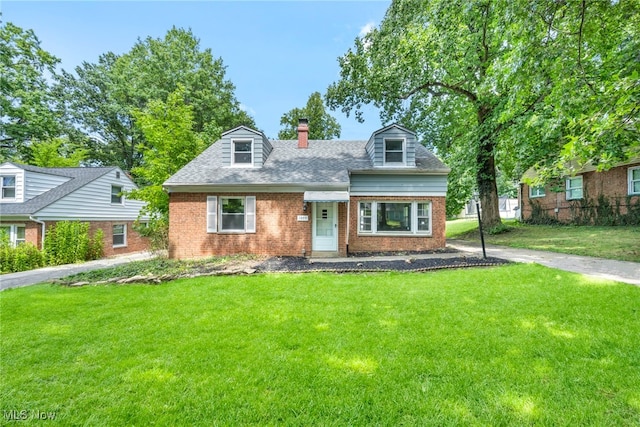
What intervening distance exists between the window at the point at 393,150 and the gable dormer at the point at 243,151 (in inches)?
227

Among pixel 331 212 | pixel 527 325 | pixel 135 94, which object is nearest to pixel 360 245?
pixel 331 212

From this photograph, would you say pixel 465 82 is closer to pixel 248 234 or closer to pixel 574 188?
pixel 574 188

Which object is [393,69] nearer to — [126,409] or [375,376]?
[375,376]

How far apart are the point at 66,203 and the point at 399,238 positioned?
17732 mm

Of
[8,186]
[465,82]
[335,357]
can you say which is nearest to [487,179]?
[465,82]

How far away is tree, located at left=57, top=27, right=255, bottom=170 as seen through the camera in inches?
1134

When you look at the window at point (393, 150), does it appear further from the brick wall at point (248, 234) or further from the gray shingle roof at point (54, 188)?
the gray shingle roof at point (54, 188)

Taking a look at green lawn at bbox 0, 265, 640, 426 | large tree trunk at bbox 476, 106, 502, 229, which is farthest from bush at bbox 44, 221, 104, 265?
large tree trunk at bbox 476, 106, 502, 229

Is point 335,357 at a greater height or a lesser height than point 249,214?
lesser

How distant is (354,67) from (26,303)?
15.9 meters

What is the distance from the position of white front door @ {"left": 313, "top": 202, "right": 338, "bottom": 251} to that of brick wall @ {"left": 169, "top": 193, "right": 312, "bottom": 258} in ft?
1.09

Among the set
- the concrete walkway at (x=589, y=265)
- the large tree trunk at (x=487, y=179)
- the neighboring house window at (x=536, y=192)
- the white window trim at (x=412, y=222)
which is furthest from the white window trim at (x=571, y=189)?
the white window trim at (x=412, y=222)

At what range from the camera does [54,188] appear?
16375 mm

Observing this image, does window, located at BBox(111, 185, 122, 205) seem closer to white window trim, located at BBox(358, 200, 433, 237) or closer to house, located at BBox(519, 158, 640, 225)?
white window trim, located at BBox(358, 200, 433, 237)
